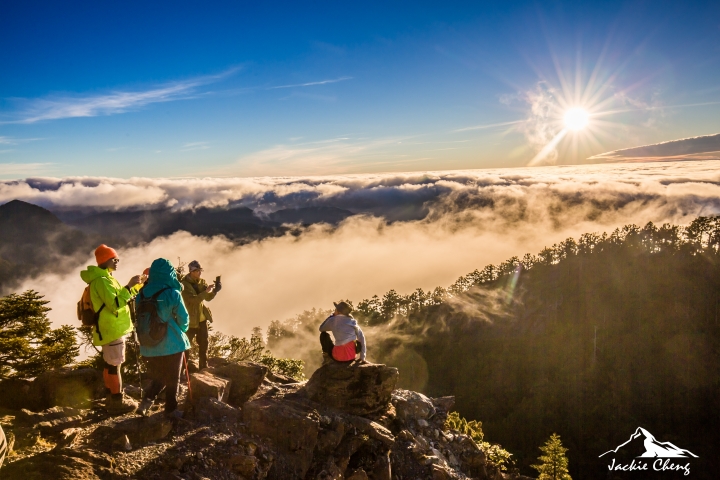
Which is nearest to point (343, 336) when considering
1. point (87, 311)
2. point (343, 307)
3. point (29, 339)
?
point (343, 307)

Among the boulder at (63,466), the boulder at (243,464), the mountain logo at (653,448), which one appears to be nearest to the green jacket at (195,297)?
the boulder at (243,464)

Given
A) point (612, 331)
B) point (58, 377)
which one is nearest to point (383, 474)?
point (58, 377)

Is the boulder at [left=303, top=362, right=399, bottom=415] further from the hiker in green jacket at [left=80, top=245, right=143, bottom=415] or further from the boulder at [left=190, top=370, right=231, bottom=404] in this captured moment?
the hiker in green jacket at [left=80, top=245, right=143, bottom=415]

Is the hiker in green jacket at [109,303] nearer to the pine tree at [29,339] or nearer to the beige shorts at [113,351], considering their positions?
the beige shorts at [113,351]

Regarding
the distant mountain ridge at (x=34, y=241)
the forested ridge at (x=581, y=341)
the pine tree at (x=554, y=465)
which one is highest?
the distant mountain ridge at (x=34, y=241)

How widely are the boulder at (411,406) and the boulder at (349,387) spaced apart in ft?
5.95

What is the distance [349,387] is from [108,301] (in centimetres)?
643

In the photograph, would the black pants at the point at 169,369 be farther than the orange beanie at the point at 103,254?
Yes

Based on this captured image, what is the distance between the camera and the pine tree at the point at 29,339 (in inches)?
551

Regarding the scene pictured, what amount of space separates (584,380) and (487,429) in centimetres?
2889

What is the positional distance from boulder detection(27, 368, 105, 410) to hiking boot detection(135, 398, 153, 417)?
260 centimetres

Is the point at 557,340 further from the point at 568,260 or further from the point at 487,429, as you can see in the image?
the point at 487,429

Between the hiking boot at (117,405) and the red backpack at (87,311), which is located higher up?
the red backpack at (87,311)

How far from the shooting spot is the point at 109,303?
6527 millimetres
